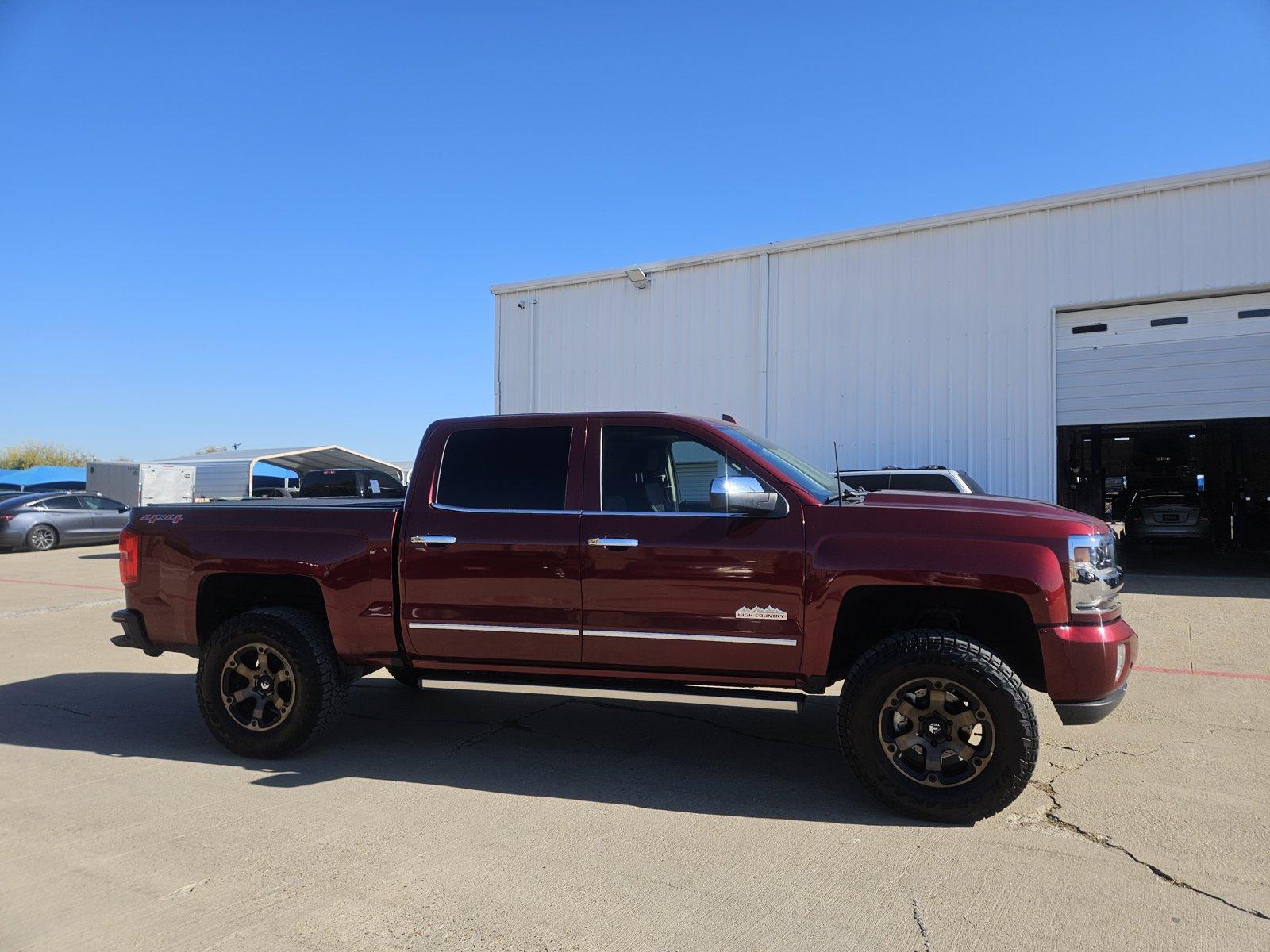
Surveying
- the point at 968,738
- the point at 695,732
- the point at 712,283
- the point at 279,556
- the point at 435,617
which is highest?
the point at 712,283

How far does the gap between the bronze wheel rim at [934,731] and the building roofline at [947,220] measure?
1164 centimetres

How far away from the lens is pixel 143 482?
22.7 metres

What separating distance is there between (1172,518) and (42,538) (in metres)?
24.9

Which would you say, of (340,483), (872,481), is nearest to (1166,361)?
(872,481)

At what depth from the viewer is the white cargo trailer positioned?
23.1 metres

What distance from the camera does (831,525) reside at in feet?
13.9

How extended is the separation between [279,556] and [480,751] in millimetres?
1631

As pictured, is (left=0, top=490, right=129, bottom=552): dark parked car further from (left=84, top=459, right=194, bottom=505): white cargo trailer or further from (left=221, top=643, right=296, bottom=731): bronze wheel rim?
(left=221, top=643, right=296, bottom=731): bronze wheel rim

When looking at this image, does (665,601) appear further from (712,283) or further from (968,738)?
(712,283)

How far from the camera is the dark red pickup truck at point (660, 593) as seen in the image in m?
3.99

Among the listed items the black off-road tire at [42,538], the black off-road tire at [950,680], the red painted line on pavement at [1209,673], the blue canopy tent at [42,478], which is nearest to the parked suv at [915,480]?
the red painted line on pavement at [1209,673]

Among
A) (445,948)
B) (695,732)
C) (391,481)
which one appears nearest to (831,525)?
(695,732)

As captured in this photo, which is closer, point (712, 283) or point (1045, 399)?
point (1045, 399)

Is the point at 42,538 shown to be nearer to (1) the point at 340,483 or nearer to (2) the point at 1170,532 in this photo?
(1) the point at 340,483
